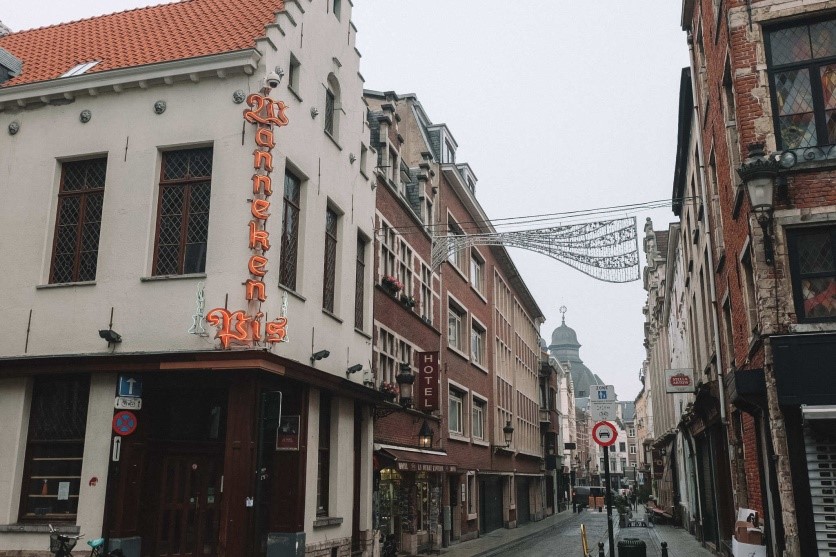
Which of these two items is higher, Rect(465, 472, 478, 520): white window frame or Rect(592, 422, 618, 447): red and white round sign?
Rect(592, 422, 618, 447): red and white round sign

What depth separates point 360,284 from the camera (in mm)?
18375

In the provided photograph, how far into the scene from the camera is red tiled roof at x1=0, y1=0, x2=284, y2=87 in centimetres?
1420

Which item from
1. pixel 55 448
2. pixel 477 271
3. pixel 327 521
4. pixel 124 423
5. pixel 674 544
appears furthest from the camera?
pixel 477 271

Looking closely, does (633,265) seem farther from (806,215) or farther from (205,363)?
(205,363)

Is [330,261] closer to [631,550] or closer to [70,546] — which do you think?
[70,546]

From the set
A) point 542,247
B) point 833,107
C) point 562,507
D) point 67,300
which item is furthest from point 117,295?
point 562,507

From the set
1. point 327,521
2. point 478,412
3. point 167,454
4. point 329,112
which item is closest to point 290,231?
point 329,112

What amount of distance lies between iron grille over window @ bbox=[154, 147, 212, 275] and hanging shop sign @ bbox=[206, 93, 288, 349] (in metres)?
1.04

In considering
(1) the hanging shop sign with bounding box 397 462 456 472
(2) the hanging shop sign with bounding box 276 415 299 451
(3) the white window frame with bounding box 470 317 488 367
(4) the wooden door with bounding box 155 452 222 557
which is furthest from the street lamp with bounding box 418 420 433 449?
(4) the wooden door with bounding box 155 452 222 557

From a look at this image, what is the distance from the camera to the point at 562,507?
215 ft

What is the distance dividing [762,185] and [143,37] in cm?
1229

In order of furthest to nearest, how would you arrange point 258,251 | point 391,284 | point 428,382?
point 428,382 < point 391,284 < point 258,251

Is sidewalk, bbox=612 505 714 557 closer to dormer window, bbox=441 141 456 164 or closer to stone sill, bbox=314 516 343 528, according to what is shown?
stone sill, bbox=314 516 343 528

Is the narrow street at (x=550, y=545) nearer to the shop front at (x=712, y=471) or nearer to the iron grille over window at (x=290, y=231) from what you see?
the shop front at (x=712, y=471)
